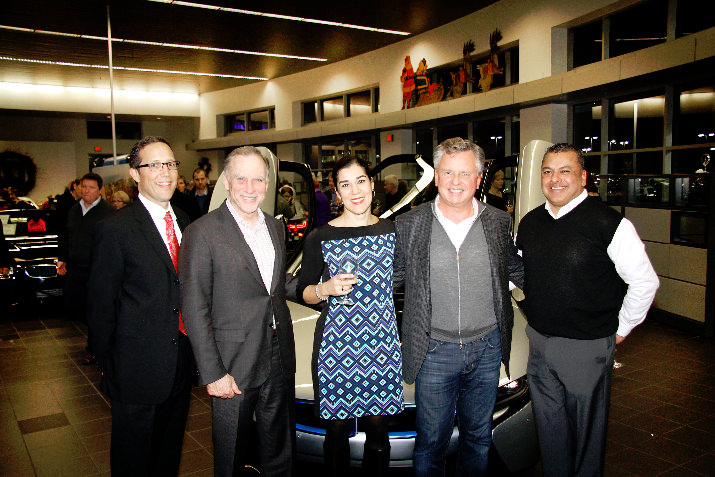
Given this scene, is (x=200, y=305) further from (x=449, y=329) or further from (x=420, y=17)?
(x=420, y=17)

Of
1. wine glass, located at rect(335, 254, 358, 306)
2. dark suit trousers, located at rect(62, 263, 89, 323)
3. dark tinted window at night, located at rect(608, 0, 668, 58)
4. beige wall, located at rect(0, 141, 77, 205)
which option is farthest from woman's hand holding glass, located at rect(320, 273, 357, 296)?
beige wall, located at rect(0, 141, 77, 205)

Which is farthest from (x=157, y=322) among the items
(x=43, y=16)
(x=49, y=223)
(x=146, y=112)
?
(x=146, y=112)

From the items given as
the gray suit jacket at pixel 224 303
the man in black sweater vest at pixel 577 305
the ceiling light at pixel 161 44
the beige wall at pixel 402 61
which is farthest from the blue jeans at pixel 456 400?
the ceiling light at pixel 161 44

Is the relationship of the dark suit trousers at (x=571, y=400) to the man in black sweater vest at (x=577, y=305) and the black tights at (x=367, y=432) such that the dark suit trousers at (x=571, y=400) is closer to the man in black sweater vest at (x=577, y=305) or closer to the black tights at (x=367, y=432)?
the man in black sweater vest at (x=577, y=305)

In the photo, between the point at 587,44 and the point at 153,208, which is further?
the point at 587,44

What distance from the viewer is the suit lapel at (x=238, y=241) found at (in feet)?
6.82

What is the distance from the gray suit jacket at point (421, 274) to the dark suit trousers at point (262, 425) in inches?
21.2

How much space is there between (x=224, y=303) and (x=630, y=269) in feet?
5.41

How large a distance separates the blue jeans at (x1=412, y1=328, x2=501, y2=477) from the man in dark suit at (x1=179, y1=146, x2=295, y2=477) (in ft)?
1.91

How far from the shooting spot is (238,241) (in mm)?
2092

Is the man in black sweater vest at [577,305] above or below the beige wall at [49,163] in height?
below

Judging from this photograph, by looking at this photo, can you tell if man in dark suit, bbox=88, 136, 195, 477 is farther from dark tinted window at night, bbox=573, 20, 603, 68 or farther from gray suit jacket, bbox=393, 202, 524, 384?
dark tinted window at night, bbox=573, 20, 603, 68

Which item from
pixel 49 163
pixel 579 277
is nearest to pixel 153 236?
pixel 579 277

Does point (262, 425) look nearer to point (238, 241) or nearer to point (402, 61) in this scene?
point (238, 241)
